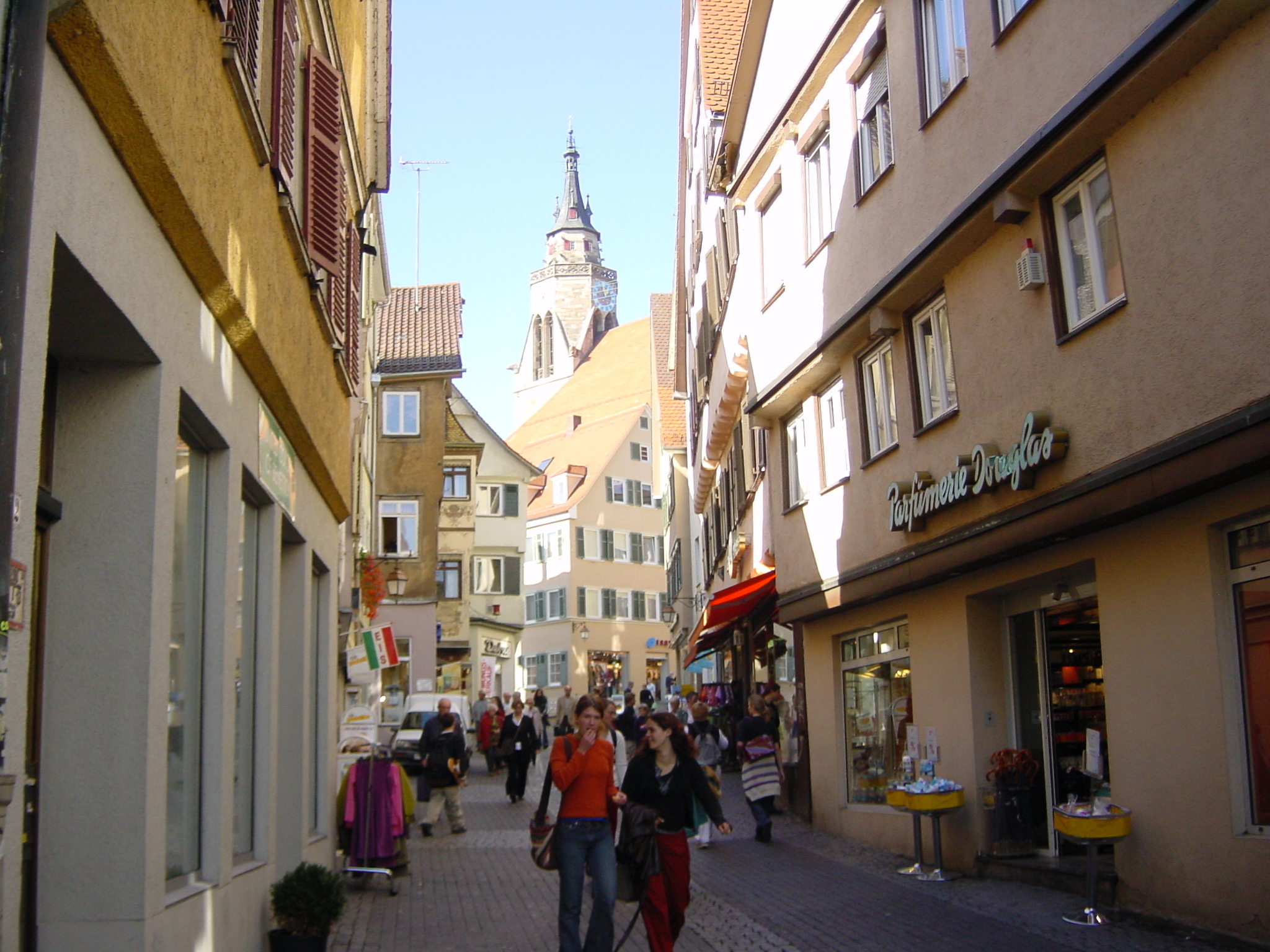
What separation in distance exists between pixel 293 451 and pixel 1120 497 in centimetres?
622

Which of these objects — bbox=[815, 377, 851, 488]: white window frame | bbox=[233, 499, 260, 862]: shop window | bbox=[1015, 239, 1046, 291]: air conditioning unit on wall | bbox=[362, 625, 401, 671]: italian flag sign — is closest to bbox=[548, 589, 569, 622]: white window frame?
bbox=[362, 625, 401, 671]: italian flag sign

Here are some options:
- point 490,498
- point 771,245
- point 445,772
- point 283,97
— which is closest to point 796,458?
point 771,245

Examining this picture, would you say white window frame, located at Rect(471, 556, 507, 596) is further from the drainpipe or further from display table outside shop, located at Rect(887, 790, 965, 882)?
the drainpipe

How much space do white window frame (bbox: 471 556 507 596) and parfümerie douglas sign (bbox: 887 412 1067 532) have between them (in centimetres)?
4429

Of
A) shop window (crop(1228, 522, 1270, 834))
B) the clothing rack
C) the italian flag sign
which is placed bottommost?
the clothing rack

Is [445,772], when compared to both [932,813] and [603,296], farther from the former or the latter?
[603,296]

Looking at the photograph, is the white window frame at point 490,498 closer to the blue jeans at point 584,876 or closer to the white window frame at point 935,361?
the white window frame at point 935,361

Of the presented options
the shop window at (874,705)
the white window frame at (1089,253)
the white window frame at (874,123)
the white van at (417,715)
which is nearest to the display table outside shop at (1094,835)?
the white window frame at (1089,253)

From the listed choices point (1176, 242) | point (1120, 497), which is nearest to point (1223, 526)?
point (1120, 497)

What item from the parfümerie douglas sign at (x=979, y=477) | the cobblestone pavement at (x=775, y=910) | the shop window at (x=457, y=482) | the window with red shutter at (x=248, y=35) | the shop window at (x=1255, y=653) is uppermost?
the shop window at (x=457, y=482)

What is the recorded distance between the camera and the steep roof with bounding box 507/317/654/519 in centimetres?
7231

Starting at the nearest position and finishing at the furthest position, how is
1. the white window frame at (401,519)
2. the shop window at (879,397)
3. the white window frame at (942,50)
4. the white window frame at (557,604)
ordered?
the white window frame at (942,50) < the shop window at (879,397) < the white window frame at (401,519) < the white window frame at (557,604)

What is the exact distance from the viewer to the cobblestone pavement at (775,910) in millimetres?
10031

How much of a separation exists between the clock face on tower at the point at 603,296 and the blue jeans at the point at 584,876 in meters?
118
